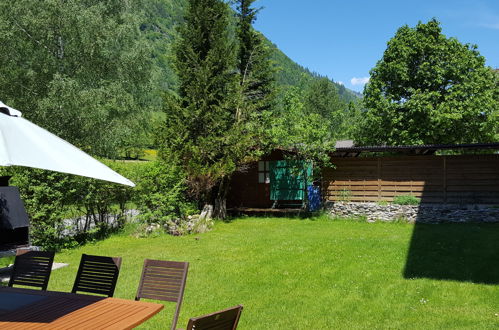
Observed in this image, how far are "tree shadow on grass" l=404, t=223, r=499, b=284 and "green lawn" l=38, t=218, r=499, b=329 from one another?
44 millimetres

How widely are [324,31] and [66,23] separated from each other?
17.0 metres

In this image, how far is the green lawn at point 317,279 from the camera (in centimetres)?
595

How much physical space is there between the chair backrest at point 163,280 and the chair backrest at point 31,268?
147 cm

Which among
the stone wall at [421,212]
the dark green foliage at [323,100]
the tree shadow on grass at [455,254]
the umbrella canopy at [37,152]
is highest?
the dark green foliage at [323,100]

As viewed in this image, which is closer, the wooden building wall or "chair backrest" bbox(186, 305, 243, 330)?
"chair backrest" bbox(186, 305, 243, 330)

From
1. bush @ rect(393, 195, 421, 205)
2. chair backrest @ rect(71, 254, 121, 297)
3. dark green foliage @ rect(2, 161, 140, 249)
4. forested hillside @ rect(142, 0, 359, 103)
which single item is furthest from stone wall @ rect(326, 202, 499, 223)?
chair backrest @ rect(71, 254, 121, 297)

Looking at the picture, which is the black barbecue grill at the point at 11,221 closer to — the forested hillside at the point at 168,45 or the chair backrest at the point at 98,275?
the chair backrest at the point at 98,275

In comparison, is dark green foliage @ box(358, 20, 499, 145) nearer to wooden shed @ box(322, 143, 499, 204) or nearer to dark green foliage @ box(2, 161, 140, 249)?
wooden shed @ box(322, 143, 499, 204)

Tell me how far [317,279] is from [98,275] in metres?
4.36

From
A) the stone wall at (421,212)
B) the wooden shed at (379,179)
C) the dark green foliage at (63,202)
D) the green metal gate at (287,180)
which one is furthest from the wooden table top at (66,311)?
the green metal gate at (287,180)

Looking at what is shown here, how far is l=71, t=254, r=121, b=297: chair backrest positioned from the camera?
15.8 ft

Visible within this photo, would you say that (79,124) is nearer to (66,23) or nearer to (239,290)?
(66,23)

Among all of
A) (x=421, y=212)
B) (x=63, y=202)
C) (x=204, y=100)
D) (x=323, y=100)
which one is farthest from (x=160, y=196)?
(x=323, y=100)

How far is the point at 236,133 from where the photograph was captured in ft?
56.0
